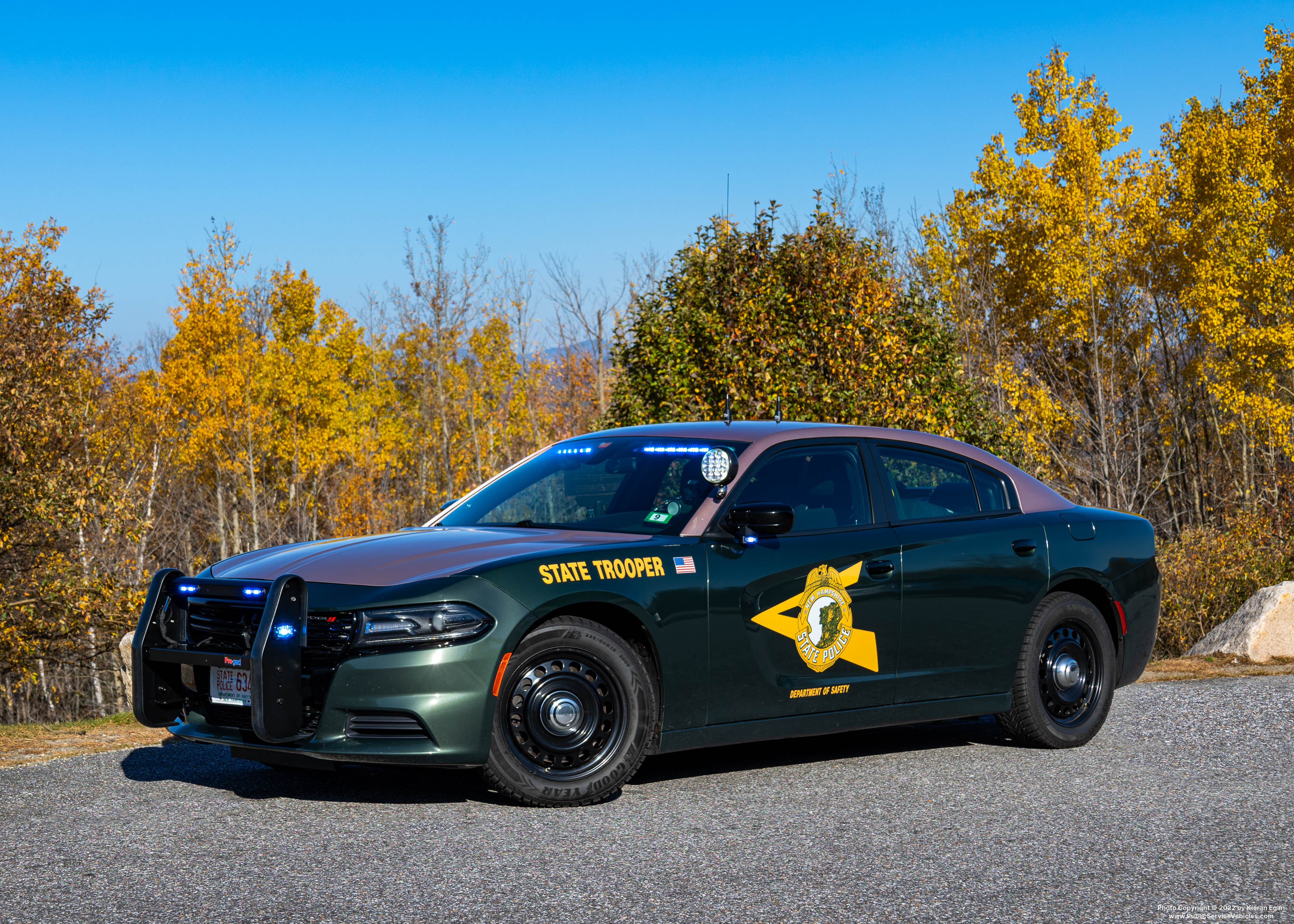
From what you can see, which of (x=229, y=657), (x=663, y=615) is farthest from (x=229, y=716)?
(x=663, y=615)

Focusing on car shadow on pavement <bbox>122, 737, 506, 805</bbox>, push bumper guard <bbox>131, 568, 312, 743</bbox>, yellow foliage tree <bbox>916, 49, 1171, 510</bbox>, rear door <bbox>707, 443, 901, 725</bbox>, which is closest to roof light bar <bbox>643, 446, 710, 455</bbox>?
rear door <bbox>707, 443, 901, 725</bbox>

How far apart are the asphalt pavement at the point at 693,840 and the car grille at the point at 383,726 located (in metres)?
0.36

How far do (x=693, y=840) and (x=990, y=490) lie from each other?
3061 mm

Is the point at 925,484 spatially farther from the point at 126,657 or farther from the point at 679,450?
the point at 126,657

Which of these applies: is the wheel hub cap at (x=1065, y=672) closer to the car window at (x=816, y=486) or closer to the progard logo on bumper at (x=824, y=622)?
the progard logo on bumper at (x=824, y=622)

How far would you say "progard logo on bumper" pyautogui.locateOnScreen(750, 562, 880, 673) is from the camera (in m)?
6.12

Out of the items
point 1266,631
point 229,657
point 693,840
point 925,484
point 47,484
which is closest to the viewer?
point 693,840

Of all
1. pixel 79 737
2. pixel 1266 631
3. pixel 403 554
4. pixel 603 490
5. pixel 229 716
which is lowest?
pixel 1266 631

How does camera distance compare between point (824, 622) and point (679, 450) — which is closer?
point (824, 622)

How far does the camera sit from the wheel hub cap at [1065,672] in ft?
23.6

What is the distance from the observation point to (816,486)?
21.6 feet

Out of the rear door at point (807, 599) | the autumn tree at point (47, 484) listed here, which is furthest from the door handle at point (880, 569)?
the autumn tree at point (47, 484)

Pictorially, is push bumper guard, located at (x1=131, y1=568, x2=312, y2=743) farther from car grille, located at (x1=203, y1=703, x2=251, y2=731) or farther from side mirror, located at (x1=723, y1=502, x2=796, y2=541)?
side mirror, located at (x1=723, y1=502, x2=796, y2=541)

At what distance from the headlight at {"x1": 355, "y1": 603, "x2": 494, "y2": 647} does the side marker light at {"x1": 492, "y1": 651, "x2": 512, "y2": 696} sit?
0.15m
